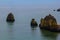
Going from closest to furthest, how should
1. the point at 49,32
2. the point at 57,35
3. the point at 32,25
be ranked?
1. the point at 57,35
2. the point at 49,32
3. the point at 32,25

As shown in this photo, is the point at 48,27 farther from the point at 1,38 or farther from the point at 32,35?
the point at 1,38

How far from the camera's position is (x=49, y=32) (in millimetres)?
51781

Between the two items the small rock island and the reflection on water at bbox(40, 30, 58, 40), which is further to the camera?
the small rock island

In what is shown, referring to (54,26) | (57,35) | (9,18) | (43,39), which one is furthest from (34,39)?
(9,18)

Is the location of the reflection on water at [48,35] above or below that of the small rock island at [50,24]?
below

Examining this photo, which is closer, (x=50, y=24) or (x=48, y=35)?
(x=48, y=35)

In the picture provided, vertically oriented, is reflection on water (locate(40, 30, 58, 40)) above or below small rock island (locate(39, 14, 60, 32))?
below

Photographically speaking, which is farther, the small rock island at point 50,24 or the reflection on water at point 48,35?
the small rock island at point 50,24

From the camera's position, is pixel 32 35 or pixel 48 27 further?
pixel 48 27

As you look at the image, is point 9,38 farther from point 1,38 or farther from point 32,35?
point 32,35

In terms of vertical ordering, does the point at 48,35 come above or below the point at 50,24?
below

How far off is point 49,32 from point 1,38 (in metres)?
8.96

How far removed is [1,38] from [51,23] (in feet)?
39.7

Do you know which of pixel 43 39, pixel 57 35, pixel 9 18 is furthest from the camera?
pixel 9 18
